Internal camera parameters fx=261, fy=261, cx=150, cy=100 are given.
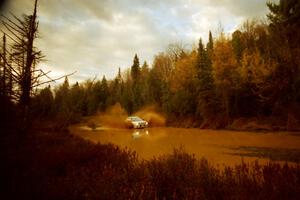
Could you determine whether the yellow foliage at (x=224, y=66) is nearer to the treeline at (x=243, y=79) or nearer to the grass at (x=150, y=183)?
the treeline at (x=243, y=79)

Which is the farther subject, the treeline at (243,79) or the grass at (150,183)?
the treeline at (243,79)

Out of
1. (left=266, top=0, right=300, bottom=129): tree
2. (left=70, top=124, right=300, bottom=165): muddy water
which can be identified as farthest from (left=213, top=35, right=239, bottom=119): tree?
(left=70, top=124, right=300, bottom=165): muddy water

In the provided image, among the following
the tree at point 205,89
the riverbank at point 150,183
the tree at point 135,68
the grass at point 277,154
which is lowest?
the grass at point 277,154

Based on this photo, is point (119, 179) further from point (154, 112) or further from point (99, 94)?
point (99, 94)

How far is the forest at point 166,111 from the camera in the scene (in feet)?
17.0

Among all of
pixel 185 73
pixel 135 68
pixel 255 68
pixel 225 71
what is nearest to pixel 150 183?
pixel 255 68

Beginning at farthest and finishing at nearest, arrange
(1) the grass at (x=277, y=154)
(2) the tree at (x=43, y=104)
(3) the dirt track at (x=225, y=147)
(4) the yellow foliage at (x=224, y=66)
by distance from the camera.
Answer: (4) the yellow foliage at (x=224, y=66) → (3) the dirt track at (x=225, y=147) → (1) the grass at (x=277, y=154) → (2) the tree at (x=43, y=104)

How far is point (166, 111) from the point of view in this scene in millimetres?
59750

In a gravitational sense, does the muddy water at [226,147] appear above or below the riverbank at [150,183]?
below

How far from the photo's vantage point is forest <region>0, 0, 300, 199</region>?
5.17 m

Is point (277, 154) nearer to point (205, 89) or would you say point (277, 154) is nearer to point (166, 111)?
point (205, 89)

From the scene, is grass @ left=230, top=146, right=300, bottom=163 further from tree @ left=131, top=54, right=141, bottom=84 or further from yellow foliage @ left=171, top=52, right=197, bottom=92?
tree @ left=131, top=54, right=141, bottom=84

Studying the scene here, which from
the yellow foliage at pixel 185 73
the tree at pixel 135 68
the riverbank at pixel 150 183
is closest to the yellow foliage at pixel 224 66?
the yellow foliage at pixel 185 73

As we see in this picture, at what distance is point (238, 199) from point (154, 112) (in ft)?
202
